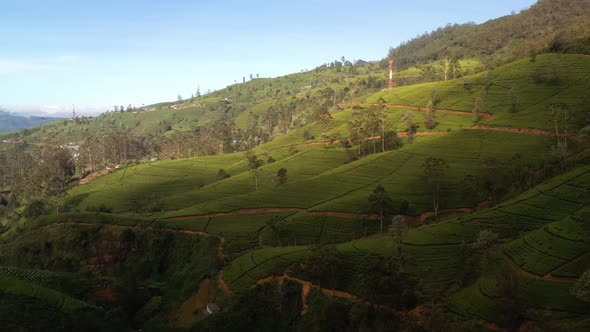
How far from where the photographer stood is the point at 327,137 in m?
88.6

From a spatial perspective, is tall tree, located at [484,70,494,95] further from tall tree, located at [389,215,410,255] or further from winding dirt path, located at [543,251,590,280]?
winding dirt path, located at [543,251,590,280]

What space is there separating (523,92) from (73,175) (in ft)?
372

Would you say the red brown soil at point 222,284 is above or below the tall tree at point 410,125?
below

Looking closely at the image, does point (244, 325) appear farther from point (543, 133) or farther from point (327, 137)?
point (327, 137)

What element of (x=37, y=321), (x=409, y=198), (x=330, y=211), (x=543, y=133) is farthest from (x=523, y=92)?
(x=37, y=321)

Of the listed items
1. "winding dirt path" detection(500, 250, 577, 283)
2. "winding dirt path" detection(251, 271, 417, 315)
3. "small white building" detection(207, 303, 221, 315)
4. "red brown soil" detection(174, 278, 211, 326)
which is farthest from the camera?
"red brown soil" detection(174, 278, 211, 326)

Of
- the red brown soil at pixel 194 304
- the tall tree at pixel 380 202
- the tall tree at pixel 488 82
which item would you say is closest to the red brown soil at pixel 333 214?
the tall tree at pixel 380 202

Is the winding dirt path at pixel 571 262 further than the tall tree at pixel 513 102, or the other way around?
the tall tree at pixel 513 102

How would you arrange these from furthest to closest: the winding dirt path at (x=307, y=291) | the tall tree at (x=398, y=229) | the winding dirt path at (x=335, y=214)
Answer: the winding dirt path at (x=335, y=214)
the tall tree at (x=398, y=229)
the winding dirt path at (x=307, y=291)

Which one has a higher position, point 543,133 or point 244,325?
point 543,133

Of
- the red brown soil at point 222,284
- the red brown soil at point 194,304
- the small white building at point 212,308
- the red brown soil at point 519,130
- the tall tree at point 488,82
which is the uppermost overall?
the tall tree at point 488,82

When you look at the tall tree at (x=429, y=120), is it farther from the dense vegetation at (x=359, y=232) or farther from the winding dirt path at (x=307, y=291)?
the winding dirt path at (x=307, y=291)

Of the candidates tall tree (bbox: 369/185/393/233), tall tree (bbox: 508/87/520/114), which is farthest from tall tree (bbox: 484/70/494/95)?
tall tree (bbox: 369/185/393/233)

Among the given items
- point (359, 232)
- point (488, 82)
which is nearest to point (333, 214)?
point (359, 232)
